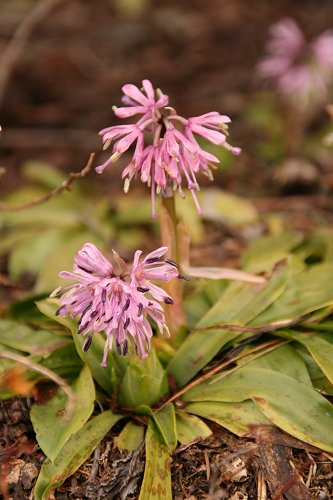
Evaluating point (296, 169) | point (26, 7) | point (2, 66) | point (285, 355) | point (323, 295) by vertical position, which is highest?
point (26, 7)

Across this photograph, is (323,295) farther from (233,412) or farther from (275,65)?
(275,65)

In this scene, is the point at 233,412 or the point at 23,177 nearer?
the point at 233,412

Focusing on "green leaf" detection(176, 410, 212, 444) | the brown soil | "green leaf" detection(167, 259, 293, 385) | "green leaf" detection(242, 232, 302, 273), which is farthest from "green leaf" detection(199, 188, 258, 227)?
"green leaf" detection(176, 410, 212, 444)

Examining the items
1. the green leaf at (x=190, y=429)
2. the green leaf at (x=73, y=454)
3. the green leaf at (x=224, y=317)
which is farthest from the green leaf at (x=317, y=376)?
the green leaf at (x=73, y=454)

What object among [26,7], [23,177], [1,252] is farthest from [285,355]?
[26,7]

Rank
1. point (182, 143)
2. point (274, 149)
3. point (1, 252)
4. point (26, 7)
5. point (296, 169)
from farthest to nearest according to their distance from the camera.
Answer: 1. point (26, 7)
2. point (274, 149)
3. point (296, 169)
4. point (1, 252)
5. point (182, 143)

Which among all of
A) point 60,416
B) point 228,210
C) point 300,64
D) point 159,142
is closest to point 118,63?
point 300,64

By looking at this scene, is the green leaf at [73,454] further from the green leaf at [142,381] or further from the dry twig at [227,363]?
the dry twig at [227,363]
